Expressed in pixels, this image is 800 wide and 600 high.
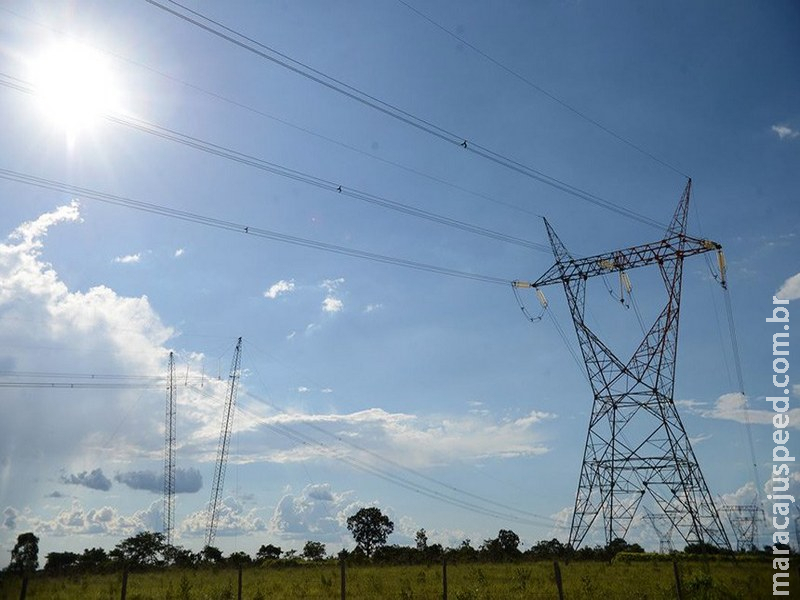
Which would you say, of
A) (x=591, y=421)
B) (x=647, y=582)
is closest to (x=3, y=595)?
(x=647, y=582)

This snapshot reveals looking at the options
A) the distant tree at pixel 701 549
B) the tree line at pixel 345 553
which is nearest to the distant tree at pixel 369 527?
the tree line at pixel 345 553

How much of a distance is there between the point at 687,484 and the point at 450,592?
29562mm

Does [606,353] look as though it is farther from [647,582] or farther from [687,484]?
[647,582]

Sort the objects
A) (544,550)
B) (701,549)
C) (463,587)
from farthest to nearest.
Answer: (544,550) → (701,549) → (463,587)

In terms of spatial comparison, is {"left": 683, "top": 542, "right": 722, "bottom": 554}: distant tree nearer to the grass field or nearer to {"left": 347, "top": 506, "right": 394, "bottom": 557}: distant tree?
the grass field

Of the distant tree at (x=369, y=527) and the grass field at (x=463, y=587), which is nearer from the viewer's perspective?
the grass field at (x=463, y=587)

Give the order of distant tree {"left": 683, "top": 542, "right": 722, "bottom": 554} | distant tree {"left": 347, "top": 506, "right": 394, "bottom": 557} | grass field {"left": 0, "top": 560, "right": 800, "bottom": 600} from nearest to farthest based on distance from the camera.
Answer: grass field {"left": 0, "top": 560, "right": 800, "bottom": 600} < distant tree {"left": 683, "top": 542, "right": 722, "bottom": 554} < distant tree {"left": 347, "top": 506, "right": 394, "bottom": 557}

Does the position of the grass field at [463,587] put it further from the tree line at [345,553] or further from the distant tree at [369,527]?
the distant tree at [369,527]

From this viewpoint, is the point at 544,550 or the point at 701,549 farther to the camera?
the point at 544,550

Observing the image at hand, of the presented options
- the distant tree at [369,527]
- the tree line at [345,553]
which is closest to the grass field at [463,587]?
the tree line at [345,553]

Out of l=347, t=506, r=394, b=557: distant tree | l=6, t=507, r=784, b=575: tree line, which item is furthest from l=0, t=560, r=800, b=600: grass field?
l=347, t=506, r=394, b=557: distant tree

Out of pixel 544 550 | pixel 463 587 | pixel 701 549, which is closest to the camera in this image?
pixel 463 587

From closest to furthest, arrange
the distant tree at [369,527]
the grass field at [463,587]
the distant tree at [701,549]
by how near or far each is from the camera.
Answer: the grass field at [463,587], the distant tree at [701,549], the distant tree at [369,527]

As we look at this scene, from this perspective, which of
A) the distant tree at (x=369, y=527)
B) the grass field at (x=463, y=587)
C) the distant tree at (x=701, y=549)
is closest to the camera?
the grass field at (x=463, y=587)
